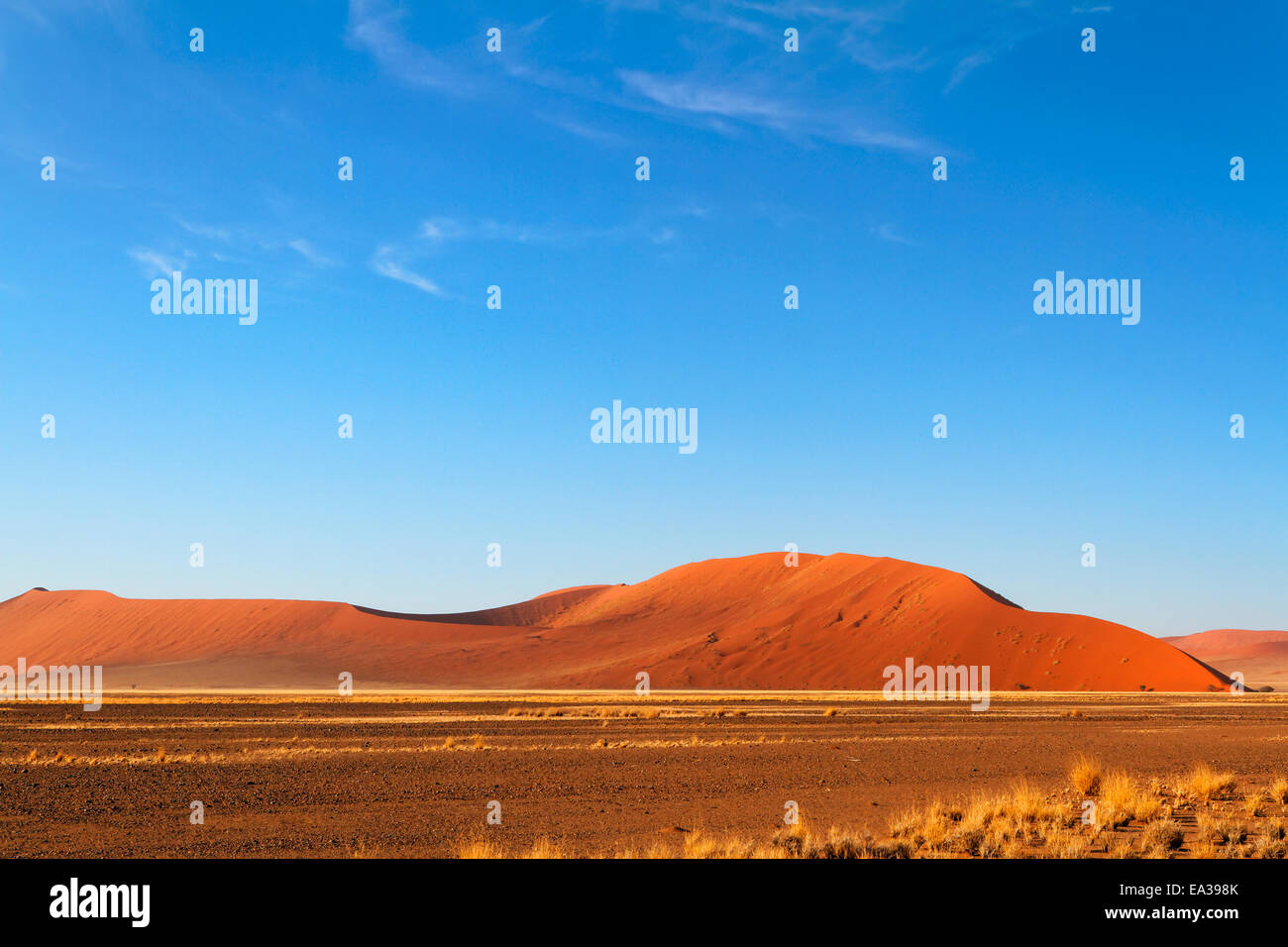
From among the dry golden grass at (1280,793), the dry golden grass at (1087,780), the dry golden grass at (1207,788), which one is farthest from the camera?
the dry golden grass at (1087,780)

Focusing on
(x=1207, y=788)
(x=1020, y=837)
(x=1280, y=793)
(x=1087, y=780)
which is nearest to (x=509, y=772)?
(x=1087, y=780)

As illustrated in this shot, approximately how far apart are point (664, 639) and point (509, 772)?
9271cm

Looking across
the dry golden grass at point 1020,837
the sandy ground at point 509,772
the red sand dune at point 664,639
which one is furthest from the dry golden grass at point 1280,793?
the red sand dune at point 664,639

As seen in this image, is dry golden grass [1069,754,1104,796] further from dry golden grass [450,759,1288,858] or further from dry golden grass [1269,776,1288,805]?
dry golden grass [1269,776,1288,805]

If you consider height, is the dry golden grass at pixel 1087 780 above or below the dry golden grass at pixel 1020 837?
below

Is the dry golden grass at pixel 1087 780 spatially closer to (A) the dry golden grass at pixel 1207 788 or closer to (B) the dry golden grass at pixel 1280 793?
(A) the dry golden grass at pixel 1207 788

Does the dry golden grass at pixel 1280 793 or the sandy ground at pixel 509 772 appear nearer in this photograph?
the sandy ground at pixel 509 772

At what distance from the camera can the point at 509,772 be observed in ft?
66.1

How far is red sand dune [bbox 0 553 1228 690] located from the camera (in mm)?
87875

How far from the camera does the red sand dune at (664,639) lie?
8788 centimetres

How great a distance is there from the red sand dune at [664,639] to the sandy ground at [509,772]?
163 ft

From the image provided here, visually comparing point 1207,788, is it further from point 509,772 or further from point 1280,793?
point 509,772
